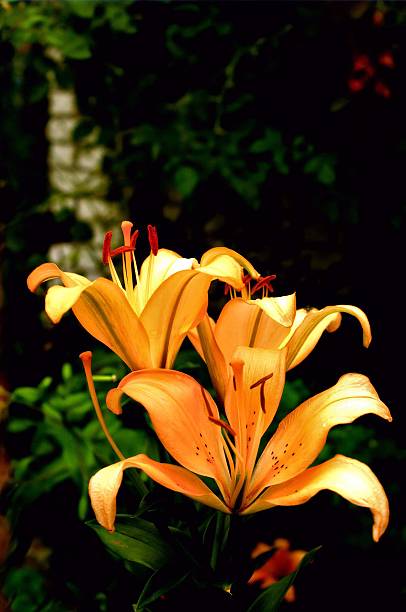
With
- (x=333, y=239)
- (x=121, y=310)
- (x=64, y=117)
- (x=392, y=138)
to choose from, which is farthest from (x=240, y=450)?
(x=64, y=117)

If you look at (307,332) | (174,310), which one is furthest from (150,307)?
(307,332)

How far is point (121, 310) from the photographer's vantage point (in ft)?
1.63

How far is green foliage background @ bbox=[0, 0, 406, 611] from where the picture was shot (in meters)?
1.42

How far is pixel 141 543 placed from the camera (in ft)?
1.74

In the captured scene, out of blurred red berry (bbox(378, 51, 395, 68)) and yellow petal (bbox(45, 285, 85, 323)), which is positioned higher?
yellow petal (bbox(45, 285, 85, 323))

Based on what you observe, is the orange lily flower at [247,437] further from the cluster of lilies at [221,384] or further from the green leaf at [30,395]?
the green leaf at [30,395]

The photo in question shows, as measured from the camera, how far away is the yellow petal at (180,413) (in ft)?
1.54

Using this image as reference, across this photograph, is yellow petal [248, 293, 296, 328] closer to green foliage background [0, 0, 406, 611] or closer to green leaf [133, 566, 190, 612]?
green leaf [133, 566, 190, 612]

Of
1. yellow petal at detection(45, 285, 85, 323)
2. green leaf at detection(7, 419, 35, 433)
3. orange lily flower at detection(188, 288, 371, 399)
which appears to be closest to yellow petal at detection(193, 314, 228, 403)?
orange lily flower at detection(188, 288, 371, 399)

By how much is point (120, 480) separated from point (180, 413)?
0.08 m

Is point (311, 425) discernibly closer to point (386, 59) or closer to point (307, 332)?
point (307, 332)

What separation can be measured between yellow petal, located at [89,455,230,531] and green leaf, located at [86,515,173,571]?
7cm

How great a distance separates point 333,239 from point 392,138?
284 millimetres

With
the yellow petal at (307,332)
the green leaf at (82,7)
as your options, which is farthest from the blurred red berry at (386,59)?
the yellow petal at (307,332)
